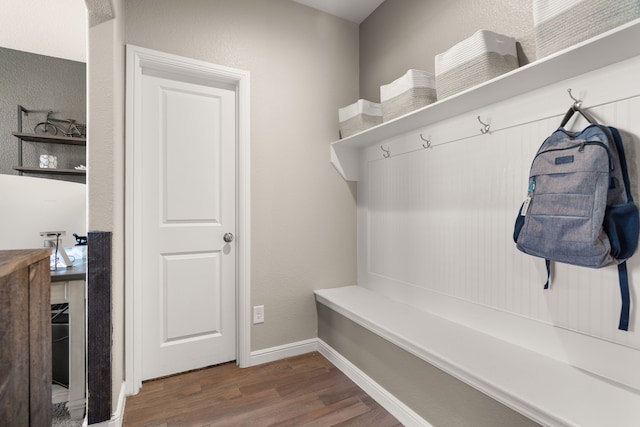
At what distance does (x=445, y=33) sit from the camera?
1.88 meters

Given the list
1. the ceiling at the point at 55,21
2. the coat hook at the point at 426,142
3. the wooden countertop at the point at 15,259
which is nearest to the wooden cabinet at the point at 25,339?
the wooden countertop at the point at 15,259

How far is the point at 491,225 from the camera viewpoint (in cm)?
157

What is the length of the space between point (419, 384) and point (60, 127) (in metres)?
3.19

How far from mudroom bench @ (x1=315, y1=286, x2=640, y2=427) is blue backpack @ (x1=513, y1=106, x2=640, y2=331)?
0.87 ft

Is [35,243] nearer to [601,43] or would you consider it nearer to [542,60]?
[542,60]

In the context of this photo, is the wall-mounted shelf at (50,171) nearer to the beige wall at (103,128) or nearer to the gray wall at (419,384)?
the beige wall at (103,128)

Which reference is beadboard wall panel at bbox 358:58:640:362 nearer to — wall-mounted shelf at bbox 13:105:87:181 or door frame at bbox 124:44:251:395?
door frame at bbox 124:44:251:395

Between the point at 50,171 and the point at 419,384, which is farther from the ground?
the point at 50,171

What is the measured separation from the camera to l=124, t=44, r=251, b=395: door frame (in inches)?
73.4

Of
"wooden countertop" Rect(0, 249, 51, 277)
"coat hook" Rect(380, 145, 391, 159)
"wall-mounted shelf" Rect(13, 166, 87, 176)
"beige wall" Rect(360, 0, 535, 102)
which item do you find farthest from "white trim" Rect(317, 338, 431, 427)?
"wall-mounted shelf" Rect(13, 166, 87, 176)

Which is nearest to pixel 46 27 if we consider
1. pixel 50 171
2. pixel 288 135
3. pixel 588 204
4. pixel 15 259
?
pixel 50 171

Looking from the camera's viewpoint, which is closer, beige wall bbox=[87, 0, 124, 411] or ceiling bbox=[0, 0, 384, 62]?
beige wall bbox=[87, 0, 124, 411]

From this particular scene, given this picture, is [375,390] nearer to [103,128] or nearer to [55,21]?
[103,128]

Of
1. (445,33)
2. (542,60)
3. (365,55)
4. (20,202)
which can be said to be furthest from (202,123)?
(542,60)
